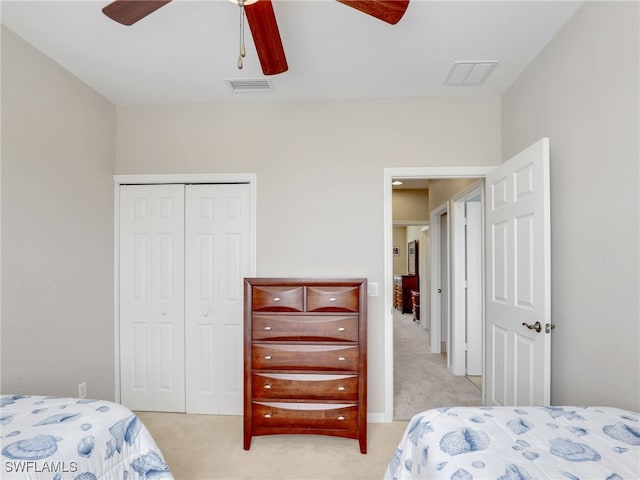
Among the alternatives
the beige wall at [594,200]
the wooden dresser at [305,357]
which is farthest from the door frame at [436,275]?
the wooden dresser at [305,357]

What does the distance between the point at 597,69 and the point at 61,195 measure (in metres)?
3.32

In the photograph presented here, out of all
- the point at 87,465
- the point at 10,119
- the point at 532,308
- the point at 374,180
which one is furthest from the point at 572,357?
the point at 10,119

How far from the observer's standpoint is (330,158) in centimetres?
309

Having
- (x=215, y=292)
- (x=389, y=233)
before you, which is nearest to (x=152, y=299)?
(x=215, y=292)

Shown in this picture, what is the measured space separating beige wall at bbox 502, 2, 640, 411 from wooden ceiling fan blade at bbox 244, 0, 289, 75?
159 cm

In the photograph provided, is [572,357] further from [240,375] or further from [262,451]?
[240,375]

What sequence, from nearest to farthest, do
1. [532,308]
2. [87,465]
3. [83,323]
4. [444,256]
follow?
[87,465] < [532,308] < [83,323] < [444,256]

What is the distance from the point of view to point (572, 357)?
203 cm

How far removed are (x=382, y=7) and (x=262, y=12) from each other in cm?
52

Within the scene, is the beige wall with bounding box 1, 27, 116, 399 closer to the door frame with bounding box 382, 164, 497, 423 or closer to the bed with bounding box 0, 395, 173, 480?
the bed with bounding box 0, 395, 173, 480

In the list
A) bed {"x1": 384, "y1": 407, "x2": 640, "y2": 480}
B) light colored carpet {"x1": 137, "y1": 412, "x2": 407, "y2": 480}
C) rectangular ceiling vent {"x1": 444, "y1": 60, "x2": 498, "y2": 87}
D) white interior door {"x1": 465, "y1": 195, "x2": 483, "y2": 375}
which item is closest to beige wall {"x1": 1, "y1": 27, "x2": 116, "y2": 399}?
light colored carpet {"x1": 137, "y1": 412, "x2": 407, "y2": 480}

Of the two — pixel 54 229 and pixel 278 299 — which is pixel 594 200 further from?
pixel 54 229

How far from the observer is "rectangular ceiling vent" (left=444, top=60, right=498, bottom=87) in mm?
2525

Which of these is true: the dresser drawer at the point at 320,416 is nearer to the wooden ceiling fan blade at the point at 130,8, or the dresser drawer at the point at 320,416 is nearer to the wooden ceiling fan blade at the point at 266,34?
the wooden ceiling fan blade at the point at 266,34
